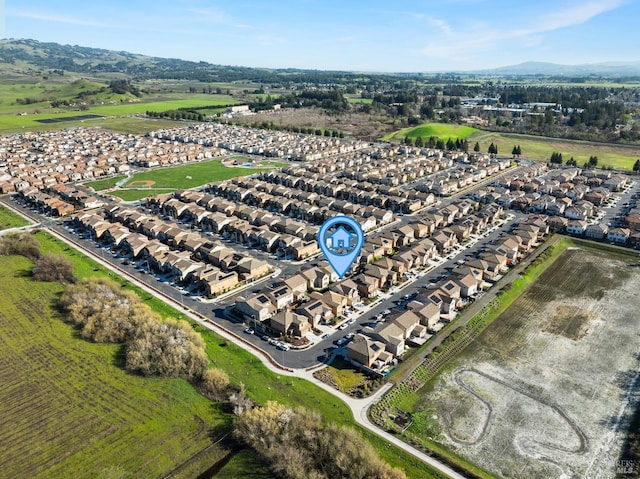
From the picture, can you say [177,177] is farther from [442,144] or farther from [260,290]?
[442,144]

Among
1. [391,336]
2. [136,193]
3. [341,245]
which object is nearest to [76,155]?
[136,193]

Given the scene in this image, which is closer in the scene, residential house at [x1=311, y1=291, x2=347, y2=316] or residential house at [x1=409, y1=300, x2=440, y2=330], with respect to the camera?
residential house at [x1=409, y1=300, x2=440, y2=330]

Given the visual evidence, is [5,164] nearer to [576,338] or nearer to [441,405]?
[441,405]

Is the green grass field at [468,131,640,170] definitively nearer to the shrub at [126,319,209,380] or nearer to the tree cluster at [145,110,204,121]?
the shrub at [126,319,209,380]

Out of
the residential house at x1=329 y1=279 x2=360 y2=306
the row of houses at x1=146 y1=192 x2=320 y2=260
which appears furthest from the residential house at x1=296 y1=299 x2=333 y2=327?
the row of houses at x1=146 y1=192 x2=320 y2=260

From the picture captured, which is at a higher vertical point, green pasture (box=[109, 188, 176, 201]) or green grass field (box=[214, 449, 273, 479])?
green pasture (box=[109, 188, 176, 201])

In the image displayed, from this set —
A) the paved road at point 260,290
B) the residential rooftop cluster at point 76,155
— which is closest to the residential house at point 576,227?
the paved road at point 260,290

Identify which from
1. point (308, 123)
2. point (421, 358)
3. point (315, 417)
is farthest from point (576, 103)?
point (315, 417)

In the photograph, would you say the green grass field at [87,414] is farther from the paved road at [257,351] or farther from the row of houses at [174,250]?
the row of houses at [174,250]
